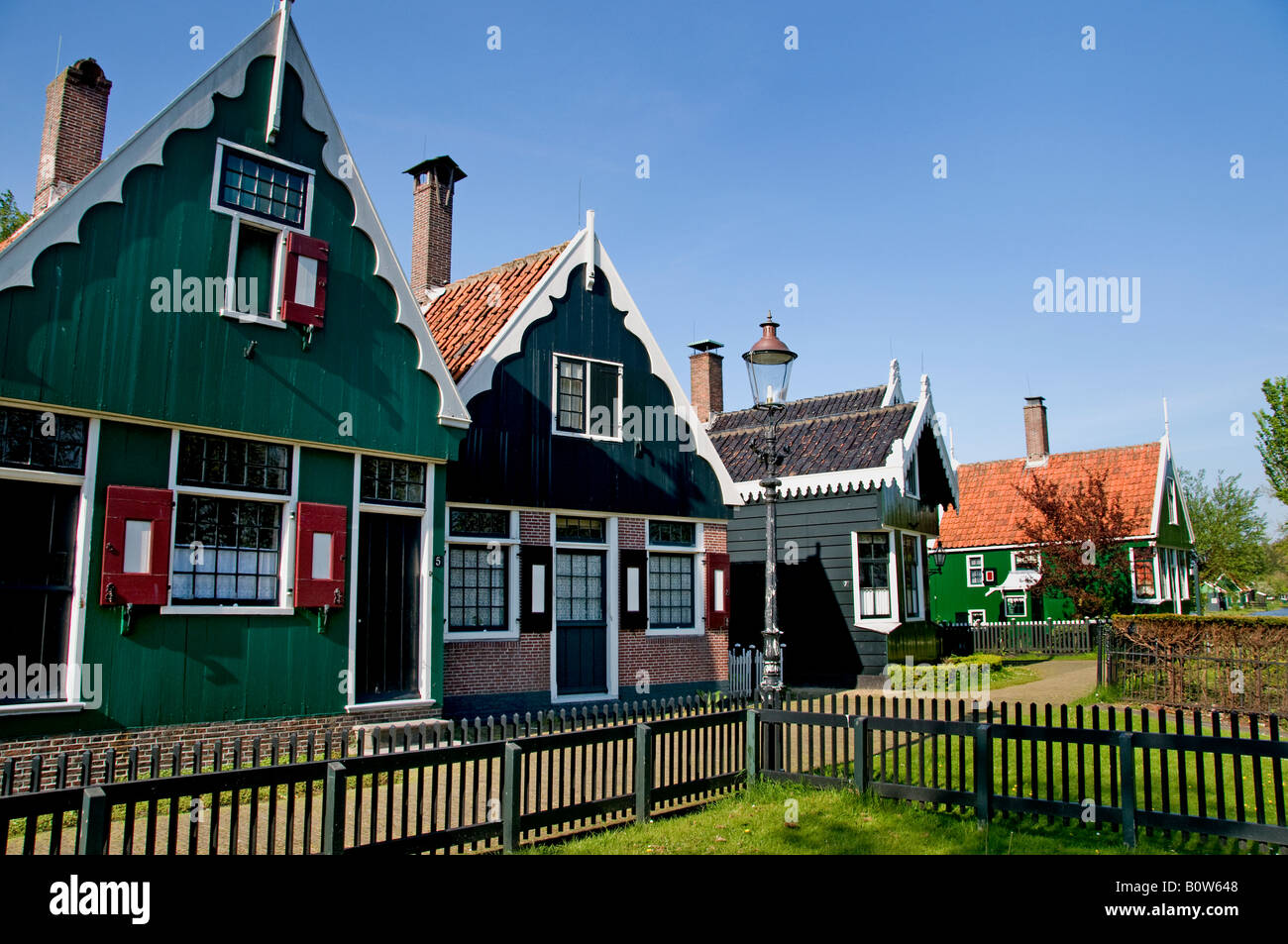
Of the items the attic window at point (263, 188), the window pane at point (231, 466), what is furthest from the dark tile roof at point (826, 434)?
the attic window at point (263, 188)

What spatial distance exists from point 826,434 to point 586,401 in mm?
8316

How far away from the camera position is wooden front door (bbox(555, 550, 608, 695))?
16547 millimetres

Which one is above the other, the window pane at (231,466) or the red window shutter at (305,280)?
the red window shutter at (305,280)

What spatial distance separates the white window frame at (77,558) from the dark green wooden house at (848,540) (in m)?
14.4

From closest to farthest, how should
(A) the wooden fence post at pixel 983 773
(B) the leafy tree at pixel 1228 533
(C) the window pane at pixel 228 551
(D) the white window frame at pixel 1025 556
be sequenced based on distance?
(A) the wooden fence post at pixel 983 773 < (C) the window pane at pixel 228 551 < (D) the white window frame at pixel 1025 556 < (B) the leafy tree at pixel 1228 533

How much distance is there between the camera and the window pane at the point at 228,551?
453 inches

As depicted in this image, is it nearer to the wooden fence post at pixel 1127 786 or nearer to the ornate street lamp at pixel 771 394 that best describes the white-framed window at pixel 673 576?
the ornate street lamp at pixel 771 394

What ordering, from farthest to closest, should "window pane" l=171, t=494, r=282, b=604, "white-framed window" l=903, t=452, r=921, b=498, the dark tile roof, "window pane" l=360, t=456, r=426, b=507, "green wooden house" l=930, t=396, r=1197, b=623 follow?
1. "green wooden house" l=930, t=396, r=1197, b=623
2. "white-framed window" l=903, t=452, r=921, b=498
3. the dark tile roof
4. "window pane" l=360, t=456, r=426, b=507
5. "window pane" l=171, t=494, r=282, b=604

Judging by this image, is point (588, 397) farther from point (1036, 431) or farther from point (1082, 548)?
point (1036, 431)

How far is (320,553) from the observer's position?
12.5 meters

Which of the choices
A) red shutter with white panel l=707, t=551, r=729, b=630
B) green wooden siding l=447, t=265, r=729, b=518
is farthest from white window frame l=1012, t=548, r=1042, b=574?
green wooden siding l=447, t=265, r=729, b=518

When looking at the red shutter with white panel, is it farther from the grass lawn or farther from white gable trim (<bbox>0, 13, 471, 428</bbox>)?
the grass lawn

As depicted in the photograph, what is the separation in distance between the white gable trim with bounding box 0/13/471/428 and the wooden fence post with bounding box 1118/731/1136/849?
9850 mm

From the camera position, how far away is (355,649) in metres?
13.0
